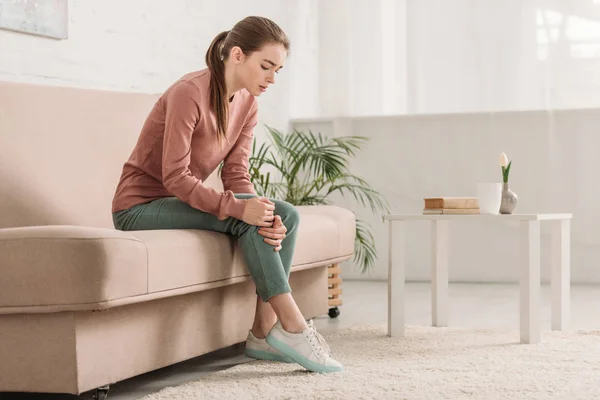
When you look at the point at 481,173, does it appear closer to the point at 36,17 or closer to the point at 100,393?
the point at 36,17

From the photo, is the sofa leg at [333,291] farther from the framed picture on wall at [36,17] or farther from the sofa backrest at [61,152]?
the framed picture on wall at [36,17]

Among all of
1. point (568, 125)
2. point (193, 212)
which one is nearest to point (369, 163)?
point (568, 125)

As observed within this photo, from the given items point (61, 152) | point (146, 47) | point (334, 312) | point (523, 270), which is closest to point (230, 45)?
point (61, 152)

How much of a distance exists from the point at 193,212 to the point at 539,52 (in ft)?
9.65

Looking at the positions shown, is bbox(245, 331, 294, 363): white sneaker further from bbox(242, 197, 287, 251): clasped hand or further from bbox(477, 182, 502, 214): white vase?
bbox(477, 182, 502, 214): white vase

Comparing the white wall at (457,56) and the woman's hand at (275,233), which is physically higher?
the white wall at (457,56)

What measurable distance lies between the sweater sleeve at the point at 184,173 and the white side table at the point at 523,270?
2.63 ft

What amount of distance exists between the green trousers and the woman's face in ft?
1.03

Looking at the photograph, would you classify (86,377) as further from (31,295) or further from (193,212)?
(193,212)

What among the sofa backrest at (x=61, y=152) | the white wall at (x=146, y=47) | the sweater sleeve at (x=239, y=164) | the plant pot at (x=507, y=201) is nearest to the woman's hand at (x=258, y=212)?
the sweater sleeve at (x=239, y=164)

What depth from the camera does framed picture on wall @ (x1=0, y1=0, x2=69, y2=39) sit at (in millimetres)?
3088

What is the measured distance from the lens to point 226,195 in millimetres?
2416

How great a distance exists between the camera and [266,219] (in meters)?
2.37

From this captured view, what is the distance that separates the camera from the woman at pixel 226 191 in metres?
2.40
